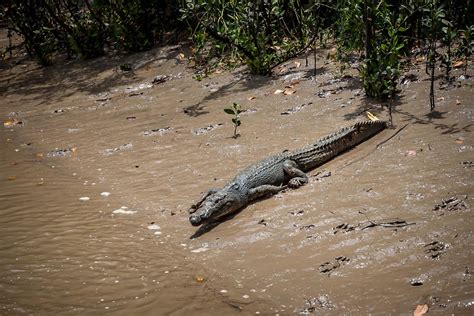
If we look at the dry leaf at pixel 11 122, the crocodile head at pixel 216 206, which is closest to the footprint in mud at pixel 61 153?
the dry leaf at pixel 11 122

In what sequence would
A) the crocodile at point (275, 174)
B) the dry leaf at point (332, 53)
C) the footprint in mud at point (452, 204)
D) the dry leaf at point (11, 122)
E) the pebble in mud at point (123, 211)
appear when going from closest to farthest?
the footprint in mud at point (452, 204), the crocodile at point (275, 174), the pebble in mud at point (123, 211), the dry leaf at point (332, 53), the dry leaf at point (11, 122)

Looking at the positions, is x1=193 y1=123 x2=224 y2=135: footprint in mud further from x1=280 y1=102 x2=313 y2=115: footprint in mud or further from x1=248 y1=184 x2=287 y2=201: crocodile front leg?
x1=248 y1=184 x2=287 y2=201: crocodile front leg

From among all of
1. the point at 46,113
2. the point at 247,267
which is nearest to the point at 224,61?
the point at 46,113

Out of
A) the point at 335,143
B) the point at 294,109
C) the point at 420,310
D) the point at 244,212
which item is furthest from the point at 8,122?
the point at 420,310

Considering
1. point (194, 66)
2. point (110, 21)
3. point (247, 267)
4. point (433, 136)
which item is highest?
point (110, 21)

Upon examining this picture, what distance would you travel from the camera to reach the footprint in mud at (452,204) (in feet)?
14.9

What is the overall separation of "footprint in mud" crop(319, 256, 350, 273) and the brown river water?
14mm

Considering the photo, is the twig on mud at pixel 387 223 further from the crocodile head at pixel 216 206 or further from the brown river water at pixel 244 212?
the crocodile head at pixel 216 206

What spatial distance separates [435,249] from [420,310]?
776 mm

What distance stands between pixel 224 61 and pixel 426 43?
420 cm

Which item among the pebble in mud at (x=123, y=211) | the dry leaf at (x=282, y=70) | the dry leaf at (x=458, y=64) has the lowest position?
the pebble in mud at (x=123, y=211)

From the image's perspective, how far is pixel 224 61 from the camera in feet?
35.7

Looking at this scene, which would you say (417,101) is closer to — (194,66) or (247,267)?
(247,267)

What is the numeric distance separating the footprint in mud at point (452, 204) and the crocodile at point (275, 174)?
182 centimetres
